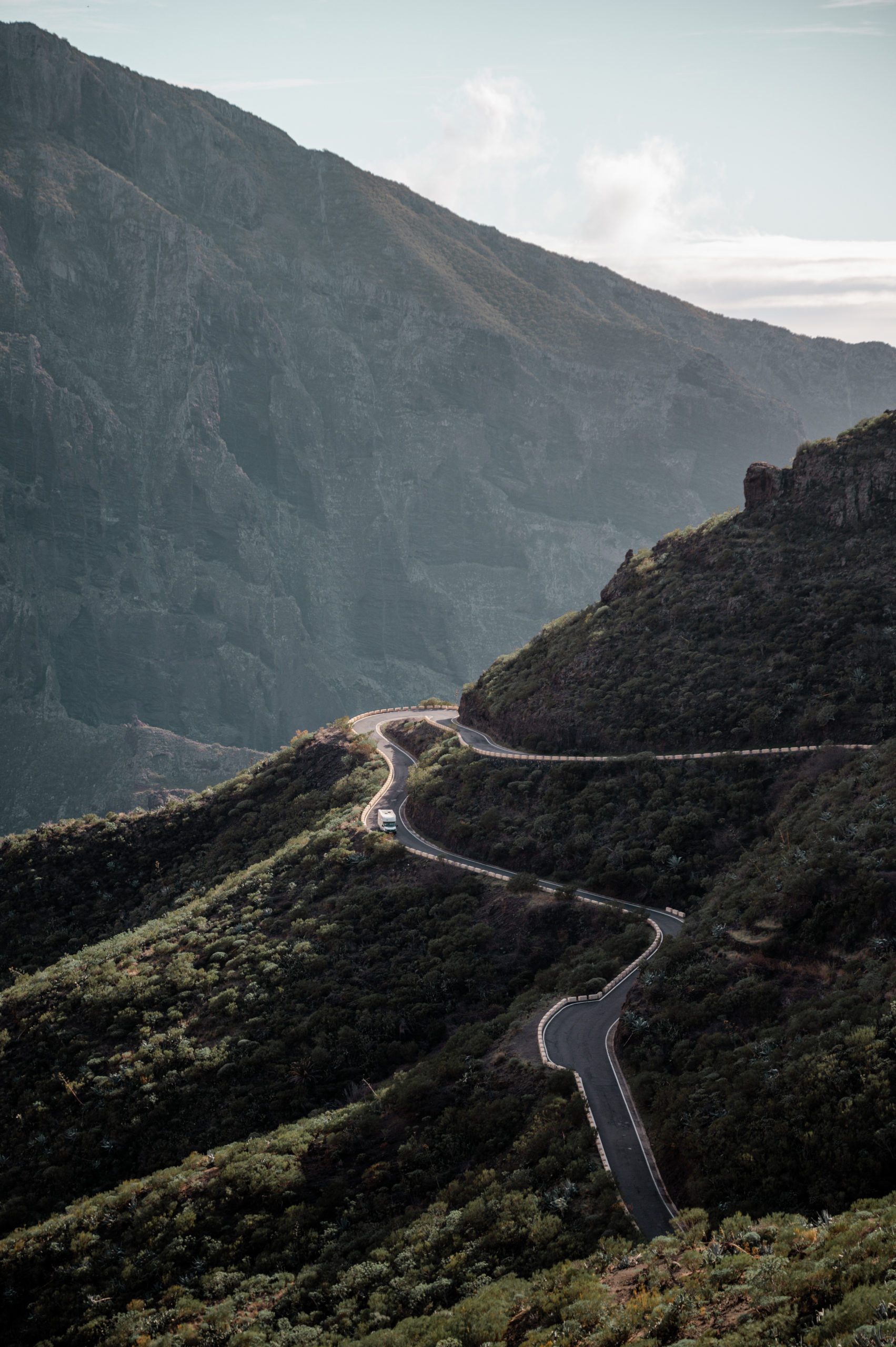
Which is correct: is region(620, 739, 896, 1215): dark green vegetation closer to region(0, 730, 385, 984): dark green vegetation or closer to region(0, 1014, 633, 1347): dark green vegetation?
region(0, 1014, 633, 1347): dark green vegetation

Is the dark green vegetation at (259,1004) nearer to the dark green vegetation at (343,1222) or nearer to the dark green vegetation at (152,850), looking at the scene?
the dark green vegetation at (343,1222)

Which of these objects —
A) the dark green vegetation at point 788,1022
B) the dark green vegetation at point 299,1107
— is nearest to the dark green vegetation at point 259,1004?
the dark green vegetation at point 299,1107

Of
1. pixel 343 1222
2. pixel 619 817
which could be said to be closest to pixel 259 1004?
pixel 343 1222

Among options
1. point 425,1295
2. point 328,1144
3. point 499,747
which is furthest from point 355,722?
point 425,1295

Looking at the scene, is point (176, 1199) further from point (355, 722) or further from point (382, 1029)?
point (355, 722)

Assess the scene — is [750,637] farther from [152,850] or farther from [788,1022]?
[152,850]
